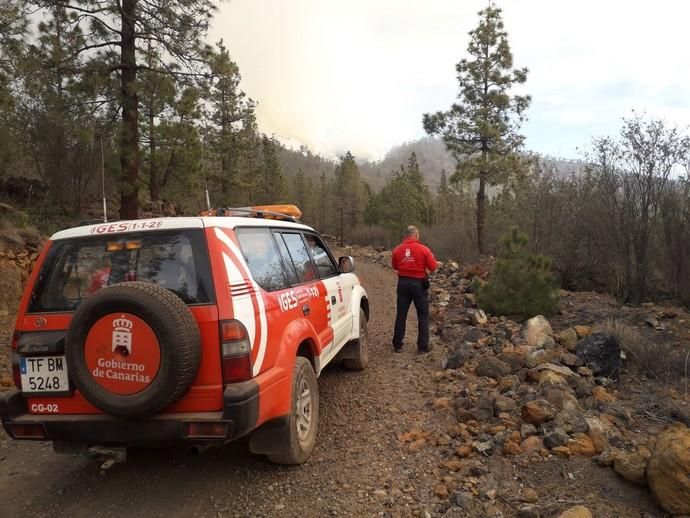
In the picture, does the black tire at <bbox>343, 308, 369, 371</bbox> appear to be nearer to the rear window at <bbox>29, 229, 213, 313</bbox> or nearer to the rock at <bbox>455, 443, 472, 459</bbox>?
the rock at <bbox>455, 443, 472, 459</bbox>

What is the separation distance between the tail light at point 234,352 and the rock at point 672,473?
8.88 ft

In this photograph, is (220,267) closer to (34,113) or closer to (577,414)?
(577,414)

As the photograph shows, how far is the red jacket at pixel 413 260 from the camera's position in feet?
23.2

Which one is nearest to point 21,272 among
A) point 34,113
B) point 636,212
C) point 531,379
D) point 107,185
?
point 107,185

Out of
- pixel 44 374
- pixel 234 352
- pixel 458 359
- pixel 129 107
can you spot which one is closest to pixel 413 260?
pixel 458 359

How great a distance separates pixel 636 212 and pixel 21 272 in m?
12.4

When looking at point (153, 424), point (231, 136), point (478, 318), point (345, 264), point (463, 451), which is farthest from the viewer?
point (231, 136)

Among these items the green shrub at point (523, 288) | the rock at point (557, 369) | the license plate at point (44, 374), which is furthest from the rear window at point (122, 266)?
the green shrub at point (523, 288)

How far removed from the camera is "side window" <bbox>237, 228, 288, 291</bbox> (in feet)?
11.3

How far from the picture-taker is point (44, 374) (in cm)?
313

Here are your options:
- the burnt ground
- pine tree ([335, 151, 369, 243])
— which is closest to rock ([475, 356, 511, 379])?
the burnt ground

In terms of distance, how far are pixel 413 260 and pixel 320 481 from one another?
4.13 meters

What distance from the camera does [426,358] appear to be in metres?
6.86

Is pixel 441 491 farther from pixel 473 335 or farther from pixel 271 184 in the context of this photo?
pixel 271 184
